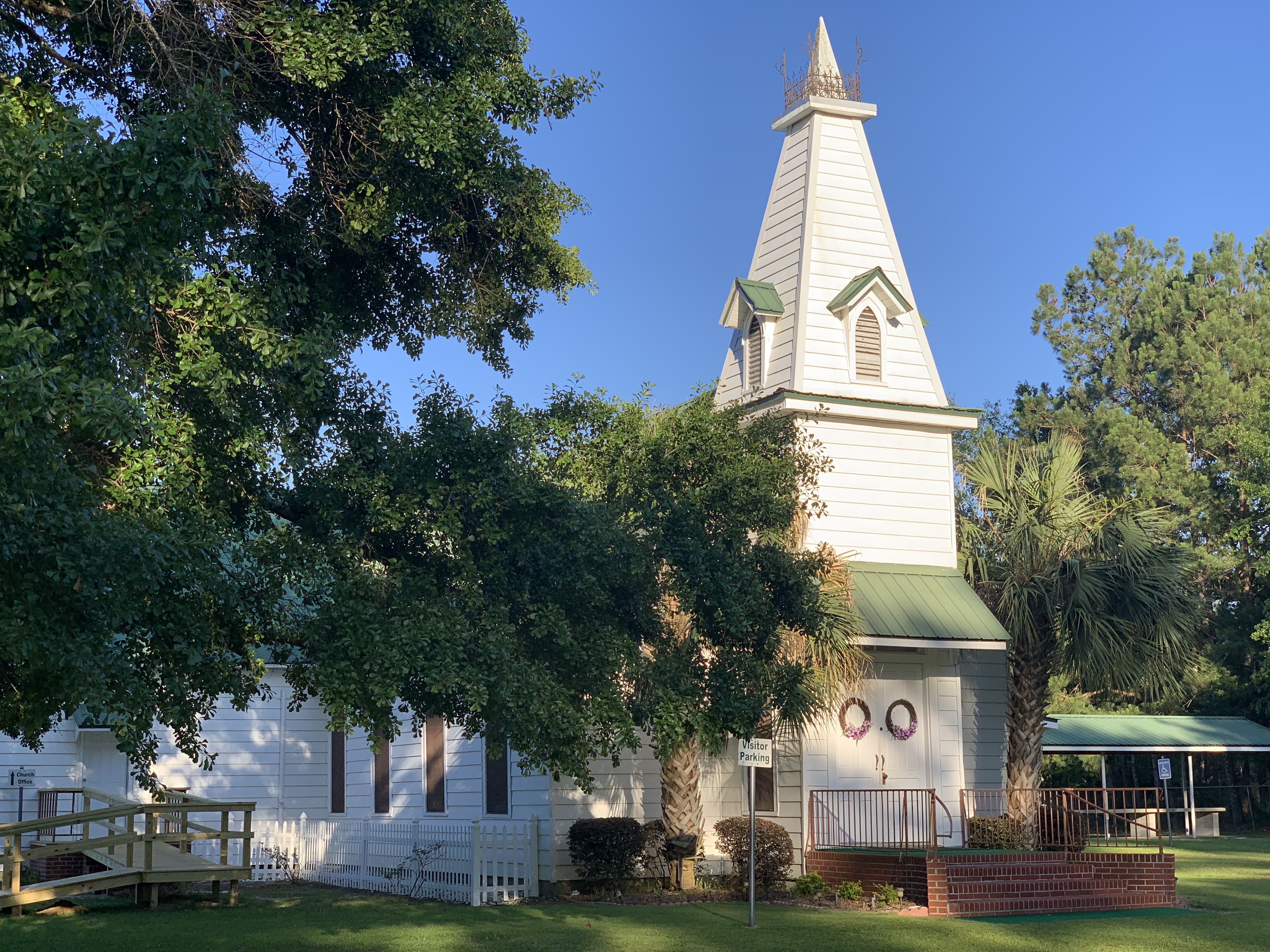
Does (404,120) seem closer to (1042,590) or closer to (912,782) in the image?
(912,782)

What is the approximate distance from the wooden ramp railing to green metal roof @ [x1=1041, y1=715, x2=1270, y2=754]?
23364 millimetres

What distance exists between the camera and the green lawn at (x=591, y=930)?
14.1m

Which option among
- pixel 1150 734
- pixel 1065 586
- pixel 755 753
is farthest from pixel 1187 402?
pixel 755 753

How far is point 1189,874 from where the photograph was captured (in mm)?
23922

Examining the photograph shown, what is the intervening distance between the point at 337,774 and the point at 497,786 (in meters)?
6.20

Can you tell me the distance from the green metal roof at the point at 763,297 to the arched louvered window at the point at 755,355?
333mm

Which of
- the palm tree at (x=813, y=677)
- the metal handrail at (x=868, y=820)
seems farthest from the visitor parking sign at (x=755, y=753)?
the metal handrail at (x=868, y=820)

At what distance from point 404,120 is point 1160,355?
46.8 metres

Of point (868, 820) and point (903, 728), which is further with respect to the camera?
point (903, 728)

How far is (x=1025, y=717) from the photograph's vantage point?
2391 centimetres

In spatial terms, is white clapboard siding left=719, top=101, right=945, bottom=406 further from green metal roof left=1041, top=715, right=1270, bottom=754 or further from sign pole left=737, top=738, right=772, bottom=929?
green metal roof left=1041, top=715, right=1270, bottom=754

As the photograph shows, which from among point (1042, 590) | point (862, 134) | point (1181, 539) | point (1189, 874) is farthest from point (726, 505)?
point (1181, 539)

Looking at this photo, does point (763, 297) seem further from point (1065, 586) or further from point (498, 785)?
point (498, 785)

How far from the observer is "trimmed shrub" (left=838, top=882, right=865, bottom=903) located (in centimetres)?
1864
